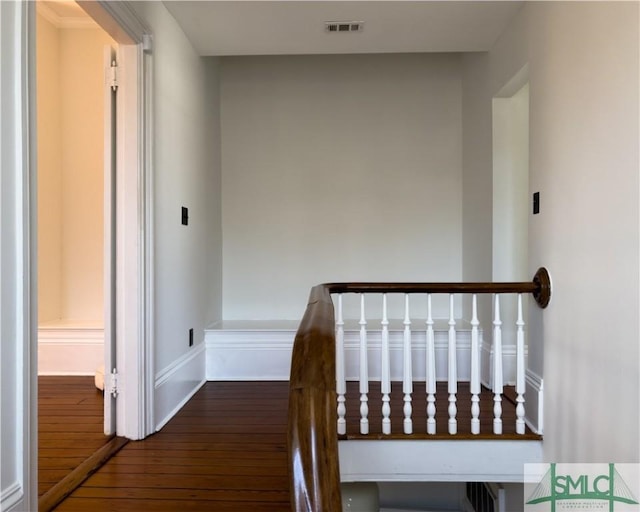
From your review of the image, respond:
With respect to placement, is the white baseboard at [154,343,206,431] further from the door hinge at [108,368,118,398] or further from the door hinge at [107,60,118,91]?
the door hinge at [107,60,118,91]

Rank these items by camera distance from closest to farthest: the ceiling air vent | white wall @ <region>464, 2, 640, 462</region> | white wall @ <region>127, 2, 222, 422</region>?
white wall @ <region>464, 2, 640, 462</region>, white wall @ <region>127, 2, 222, 422</region>, the ceiling air vent

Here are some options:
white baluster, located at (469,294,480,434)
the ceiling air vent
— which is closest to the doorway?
the ceiling air vent

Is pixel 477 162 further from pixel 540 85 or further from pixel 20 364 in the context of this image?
pixel 20 364

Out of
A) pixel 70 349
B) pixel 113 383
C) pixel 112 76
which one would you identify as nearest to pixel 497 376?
pixel 113 383

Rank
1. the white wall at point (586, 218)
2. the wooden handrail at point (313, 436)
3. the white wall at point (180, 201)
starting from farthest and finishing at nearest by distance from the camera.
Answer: the white wall at point (180, 201)
the white wall at point (586, 218)
the wooden handrail at point (313, 436)

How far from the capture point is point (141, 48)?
2.34 meters

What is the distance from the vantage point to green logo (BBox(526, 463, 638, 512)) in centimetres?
173

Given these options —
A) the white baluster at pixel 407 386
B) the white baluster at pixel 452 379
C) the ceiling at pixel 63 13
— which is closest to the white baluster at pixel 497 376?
the white baluster at pixel 452 379

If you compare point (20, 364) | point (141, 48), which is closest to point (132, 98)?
point (141, 48)

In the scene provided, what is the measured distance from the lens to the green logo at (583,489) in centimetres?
173

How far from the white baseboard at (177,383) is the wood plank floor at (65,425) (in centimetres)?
34

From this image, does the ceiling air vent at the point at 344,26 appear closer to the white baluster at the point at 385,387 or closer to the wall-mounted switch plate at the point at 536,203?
the wall-mounted switch plate at the point at 536,203

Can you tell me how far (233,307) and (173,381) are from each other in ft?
4.71

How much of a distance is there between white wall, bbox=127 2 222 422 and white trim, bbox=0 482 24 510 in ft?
3.67
